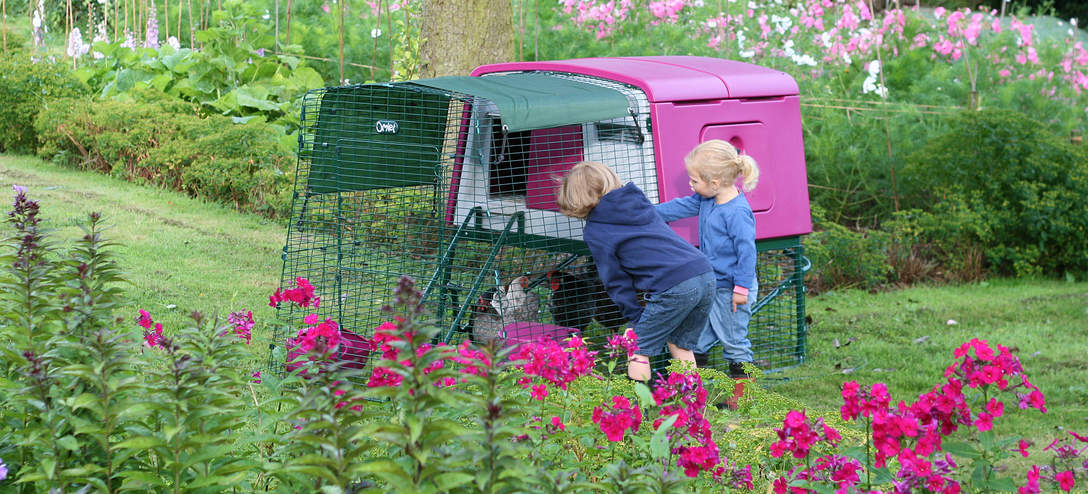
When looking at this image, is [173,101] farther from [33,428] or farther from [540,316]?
[33,428]

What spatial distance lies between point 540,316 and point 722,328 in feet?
2.76

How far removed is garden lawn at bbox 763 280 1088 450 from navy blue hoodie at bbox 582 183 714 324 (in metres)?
1.10

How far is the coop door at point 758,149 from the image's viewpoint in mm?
4855

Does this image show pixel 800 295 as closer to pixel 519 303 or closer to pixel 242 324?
pixel 519 303

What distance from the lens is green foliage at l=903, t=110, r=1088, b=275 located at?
7.08 m

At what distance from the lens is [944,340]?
5.84 m

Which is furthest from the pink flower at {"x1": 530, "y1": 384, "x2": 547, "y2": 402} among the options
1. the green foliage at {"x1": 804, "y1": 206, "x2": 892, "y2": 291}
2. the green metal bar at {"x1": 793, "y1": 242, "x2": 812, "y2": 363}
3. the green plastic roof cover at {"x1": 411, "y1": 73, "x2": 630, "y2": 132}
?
the green foliage at {"x1": 804, "y1": 206, "x2": 892, "y2": 291}

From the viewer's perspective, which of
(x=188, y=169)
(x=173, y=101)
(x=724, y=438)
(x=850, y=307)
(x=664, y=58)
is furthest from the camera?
(x=173, y=101)

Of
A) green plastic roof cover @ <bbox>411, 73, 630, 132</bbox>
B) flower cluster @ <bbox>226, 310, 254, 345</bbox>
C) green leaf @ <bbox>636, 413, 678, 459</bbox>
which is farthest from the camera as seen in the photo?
green plastic roof cover @ <bbox>411, 73, 630, 132</bbox>

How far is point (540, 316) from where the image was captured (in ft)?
15.9

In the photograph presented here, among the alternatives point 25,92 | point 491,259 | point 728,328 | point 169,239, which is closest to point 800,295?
point 728,328

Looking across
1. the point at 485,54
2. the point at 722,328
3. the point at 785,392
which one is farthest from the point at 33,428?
the point at 485,54

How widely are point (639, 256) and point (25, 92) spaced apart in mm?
7592

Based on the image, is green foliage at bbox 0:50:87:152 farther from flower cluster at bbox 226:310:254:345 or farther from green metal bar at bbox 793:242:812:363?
flower cluster at bbox 226:310:254:345
